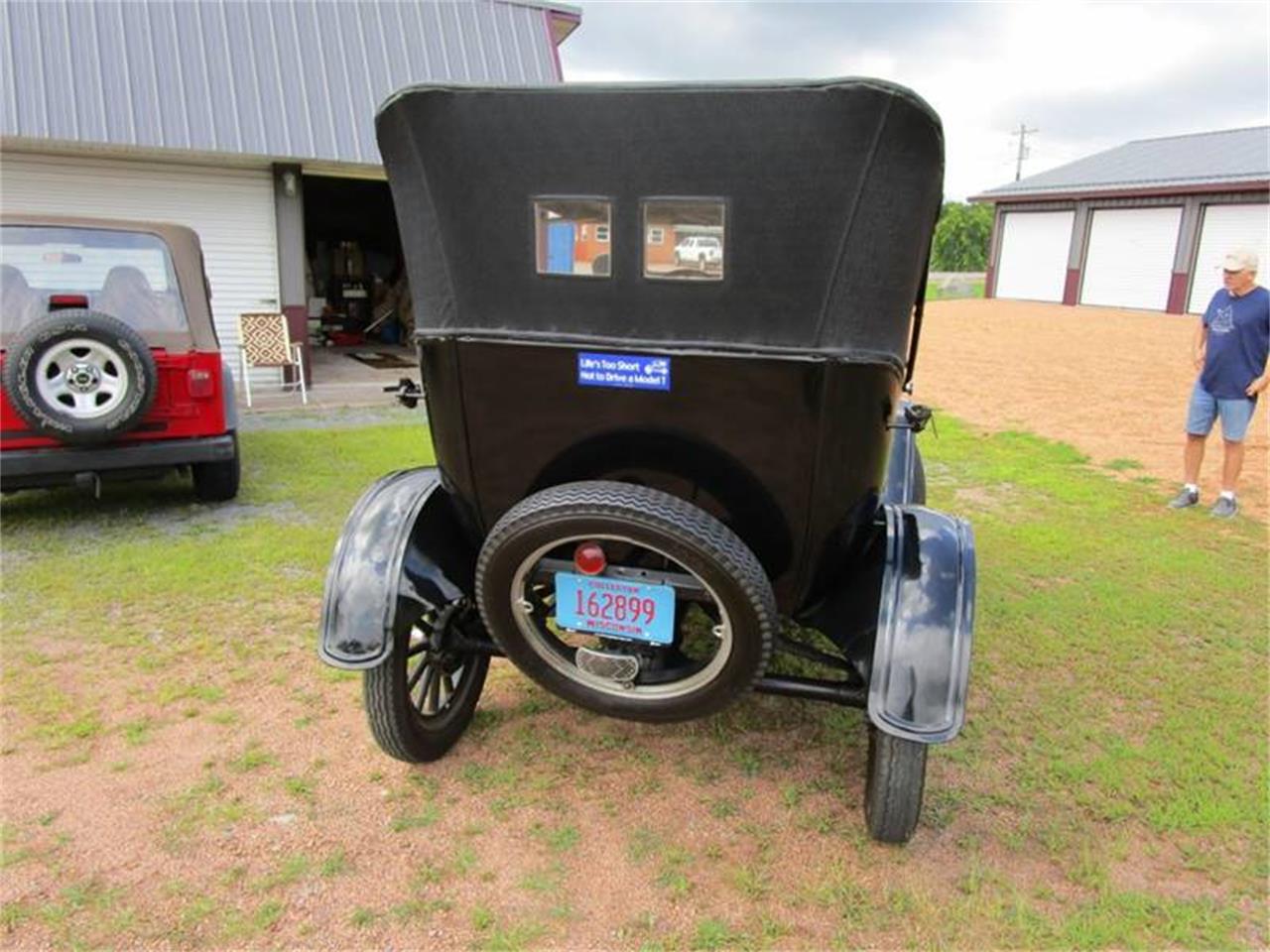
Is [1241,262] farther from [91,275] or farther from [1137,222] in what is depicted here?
[1137,222]

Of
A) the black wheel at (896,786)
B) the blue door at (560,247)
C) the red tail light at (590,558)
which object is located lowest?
the black wheel at (896,786)

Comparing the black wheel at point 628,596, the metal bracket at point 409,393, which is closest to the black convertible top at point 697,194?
the black wheel at point 628,596

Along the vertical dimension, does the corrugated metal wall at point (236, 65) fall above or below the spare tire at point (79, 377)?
above

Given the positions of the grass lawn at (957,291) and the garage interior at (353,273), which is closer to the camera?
the garage interior at (353,273)

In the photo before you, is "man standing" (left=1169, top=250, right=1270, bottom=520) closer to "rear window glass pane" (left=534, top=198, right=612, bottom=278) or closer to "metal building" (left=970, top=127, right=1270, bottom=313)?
"rear window glass pane" (left=534, top=198, right=612, bottom=278)

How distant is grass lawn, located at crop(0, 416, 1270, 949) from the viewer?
2.26m

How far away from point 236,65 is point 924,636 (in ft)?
34.9

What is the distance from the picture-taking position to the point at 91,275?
5.30 metres

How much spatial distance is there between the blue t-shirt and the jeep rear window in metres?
6.78

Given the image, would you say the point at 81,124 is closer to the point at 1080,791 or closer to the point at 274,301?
the point at 274,301

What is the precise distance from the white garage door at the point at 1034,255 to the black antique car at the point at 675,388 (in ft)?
98.9

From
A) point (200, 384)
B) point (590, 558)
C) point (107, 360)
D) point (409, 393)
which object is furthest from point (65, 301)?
point (590, 558)

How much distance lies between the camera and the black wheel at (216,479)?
5.56m

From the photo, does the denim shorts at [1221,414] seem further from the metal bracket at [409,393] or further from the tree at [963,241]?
the tree at [963,241]
